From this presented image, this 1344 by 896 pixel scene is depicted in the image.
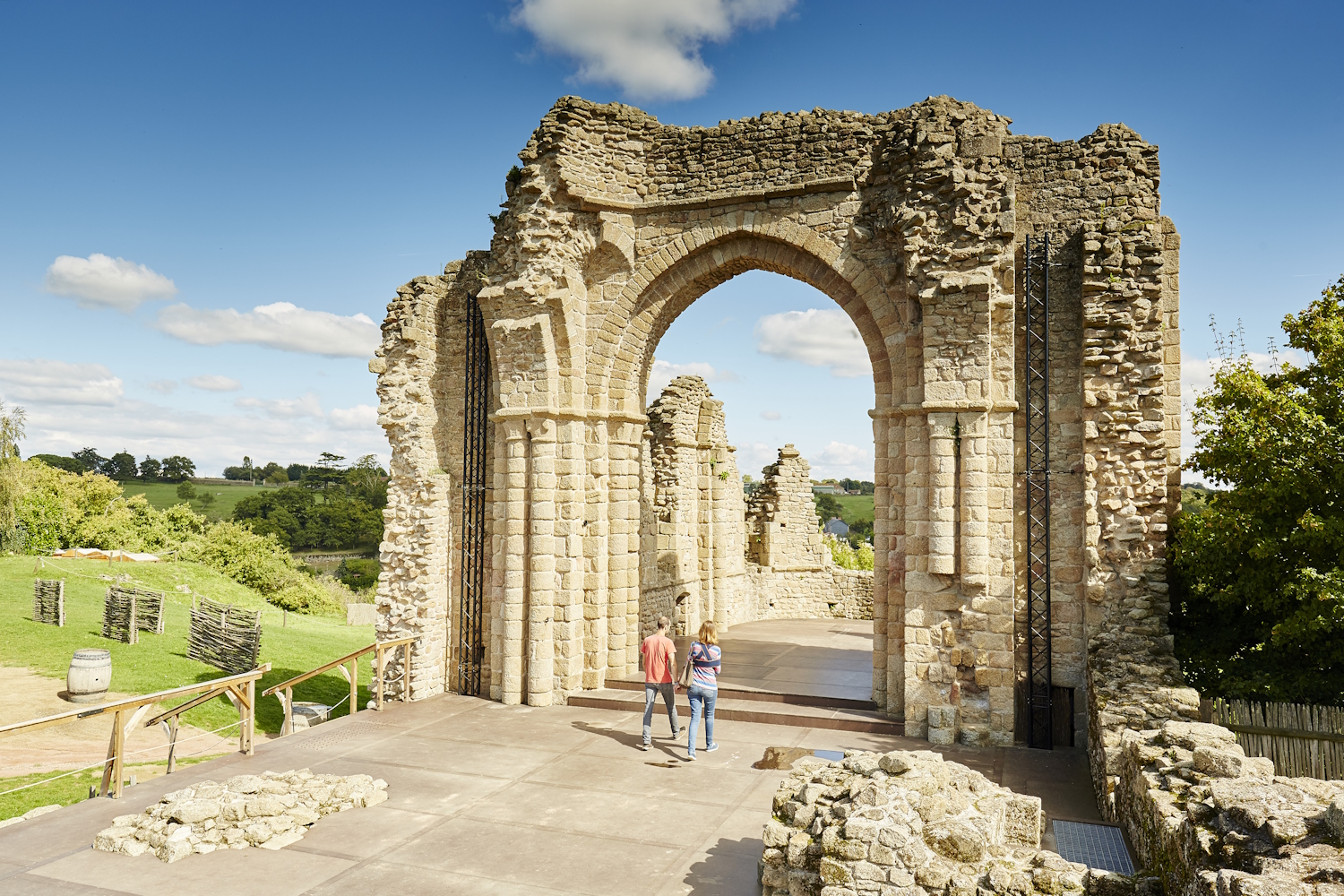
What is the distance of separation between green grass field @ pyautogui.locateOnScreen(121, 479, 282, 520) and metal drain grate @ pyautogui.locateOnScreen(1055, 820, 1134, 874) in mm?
64114

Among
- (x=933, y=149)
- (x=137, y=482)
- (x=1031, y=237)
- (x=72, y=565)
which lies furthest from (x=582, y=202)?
(x=137, y=482)

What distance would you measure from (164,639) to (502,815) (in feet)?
54.2

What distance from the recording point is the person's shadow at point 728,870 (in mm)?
5555

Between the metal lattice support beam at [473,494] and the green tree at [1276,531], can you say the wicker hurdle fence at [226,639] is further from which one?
the green tree at [1276,531]

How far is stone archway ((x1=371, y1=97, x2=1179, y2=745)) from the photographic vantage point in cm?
891

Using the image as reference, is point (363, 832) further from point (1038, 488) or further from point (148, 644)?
point (148, 644)

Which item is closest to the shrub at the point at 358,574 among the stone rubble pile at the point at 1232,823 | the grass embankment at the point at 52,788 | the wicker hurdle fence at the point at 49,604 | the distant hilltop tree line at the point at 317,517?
the distant hilltop tree line at the point at 317,517

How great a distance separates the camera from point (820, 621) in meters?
18.8

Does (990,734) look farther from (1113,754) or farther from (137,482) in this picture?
(137,482)

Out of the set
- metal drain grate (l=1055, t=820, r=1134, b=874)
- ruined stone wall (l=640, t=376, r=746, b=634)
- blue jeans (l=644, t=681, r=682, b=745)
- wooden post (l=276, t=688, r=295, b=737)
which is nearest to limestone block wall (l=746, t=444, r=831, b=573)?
ruined stone wall (l=640, t=376, r=746, b=634)

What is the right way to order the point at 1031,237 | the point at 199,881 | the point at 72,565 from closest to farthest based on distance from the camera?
the point at 199,881 → the point at 1031,237 → the point at 72,565

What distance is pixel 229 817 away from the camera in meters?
6.34

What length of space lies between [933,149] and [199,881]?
30.7 ft

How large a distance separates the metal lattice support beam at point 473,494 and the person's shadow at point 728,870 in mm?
6006
